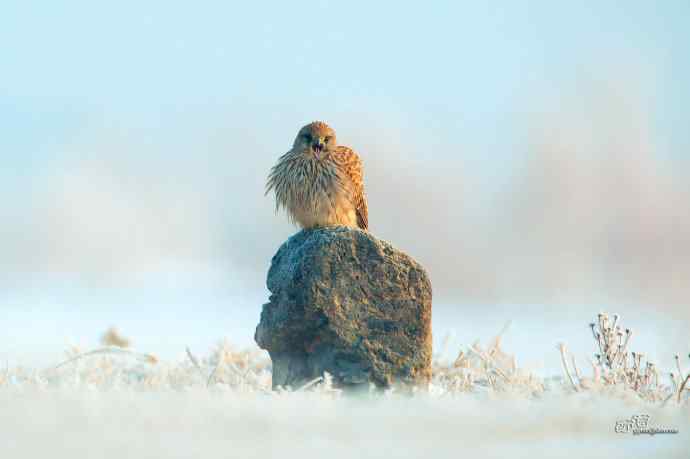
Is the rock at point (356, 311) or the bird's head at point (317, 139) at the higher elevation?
the bird's head at point (317, 139)

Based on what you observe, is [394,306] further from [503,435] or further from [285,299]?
[503,435]

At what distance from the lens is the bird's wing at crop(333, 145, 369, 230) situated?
8.63m

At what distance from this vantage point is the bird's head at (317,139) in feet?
28.4

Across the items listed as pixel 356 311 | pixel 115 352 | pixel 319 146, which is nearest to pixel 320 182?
pixel 319 146

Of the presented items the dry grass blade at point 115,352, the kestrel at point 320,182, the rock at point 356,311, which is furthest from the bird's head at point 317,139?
the dry grass blade at point 115,352

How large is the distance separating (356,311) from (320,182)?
2012 millimetres

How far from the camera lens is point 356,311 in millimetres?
6809

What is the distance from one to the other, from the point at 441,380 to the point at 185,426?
427cm

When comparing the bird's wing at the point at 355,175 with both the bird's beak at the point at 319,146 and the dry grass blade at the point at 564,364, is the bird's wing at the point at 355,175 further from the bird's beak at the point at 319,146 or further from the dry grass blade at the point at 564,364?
the dry grass blade at the point at 564,364

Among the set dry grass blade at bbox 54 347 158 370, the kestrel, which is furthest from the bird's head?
dry grass blade at bbox 54 347 158 370

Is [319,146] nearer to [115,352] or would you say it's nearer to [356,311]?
[356,311]

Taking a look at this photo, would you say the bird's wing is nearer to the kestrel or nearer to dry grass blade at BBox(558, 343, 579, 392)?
the kestrel

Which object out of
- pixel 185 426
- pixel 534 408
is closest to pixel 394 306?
pixel 534 408

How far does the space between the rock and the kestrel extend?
1.38 meters
